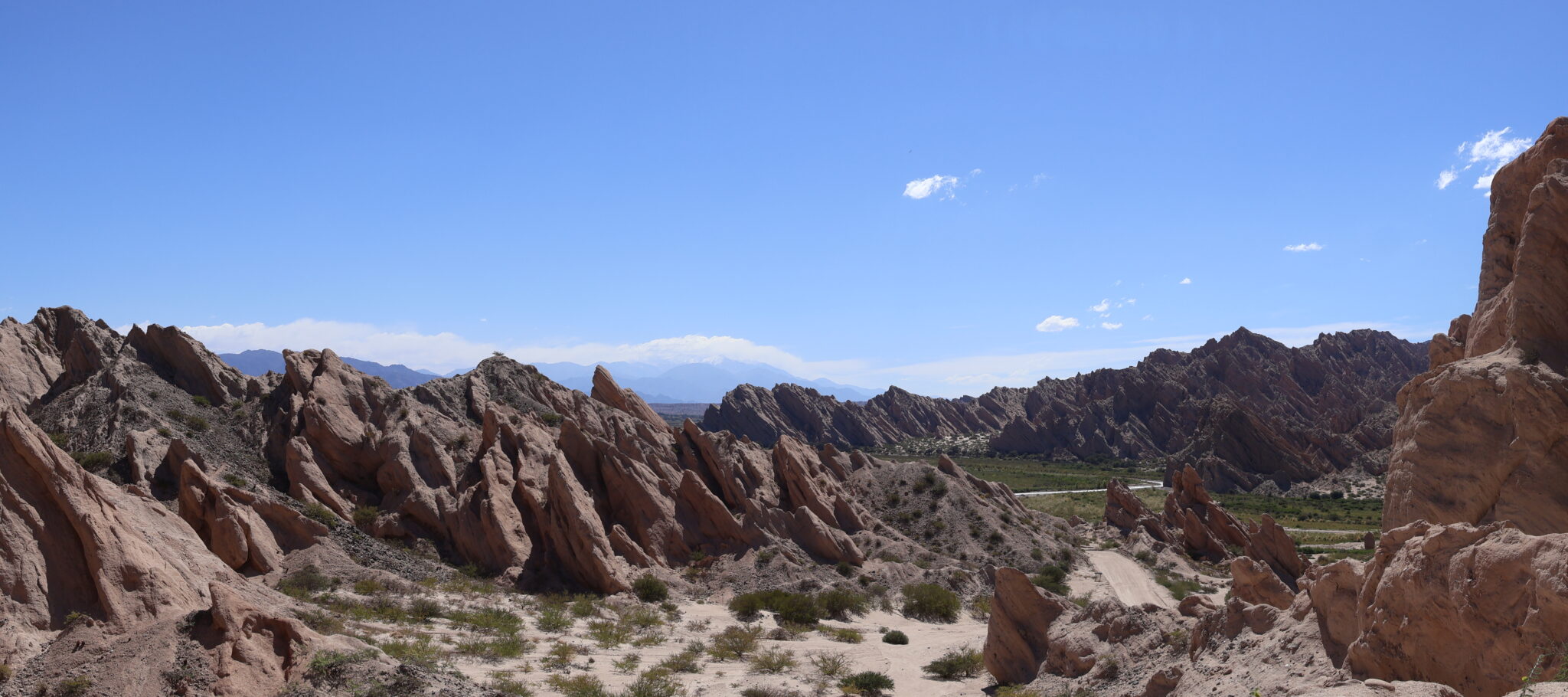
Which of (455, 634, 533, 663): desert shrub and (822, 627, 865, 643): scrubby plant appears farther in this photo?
(822, 627, 865, 643): scrubby plant

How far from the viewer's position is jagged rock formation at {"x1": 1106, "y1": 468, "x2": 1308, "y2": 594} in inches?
1671

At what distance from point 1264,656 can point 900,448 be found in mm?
149755

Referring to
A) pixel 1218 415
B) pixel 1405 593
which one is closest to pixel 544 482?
pixel 1405 593

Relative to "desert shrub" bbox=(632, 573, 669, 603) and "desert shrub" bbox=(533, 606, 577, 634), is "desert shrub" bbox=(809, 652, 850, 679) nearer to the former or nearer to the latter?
"desert shrub" bbox=(533, 606, 577, 634)

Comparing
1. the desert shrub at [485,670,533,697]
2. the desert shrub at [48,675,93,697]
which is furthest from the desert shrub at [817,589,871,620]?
the desert shrub at [48,675,93,697]

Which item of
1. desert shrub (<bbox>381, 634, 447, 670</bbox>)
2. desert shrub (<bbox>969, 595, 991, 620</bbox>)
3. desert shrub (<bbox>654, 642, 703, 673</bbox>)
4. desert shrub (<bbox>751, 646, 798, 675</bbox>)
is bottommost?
desert shrub (<bbox>969, 595, 991, 620</bbox>)

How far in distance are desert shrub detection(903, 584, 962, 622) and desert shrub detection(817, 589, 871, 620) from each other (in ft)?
6.24

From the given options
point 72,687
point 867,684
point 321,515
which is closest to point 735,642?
point 867,684

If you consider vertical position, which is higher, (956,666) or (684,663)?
(684,663)

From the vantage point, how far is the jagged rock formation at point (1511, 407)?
16.5 m

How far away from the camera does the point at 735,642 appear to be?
26.5m

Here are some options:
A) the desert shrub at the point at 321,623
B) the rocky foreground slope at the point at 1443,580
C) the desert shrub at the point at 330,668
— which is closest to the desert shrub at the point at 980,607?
the rocky foreground slope at the point at 1443,580

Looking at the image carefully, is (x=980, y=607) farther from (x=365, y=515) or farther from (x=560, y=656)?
(x=365, y=515)

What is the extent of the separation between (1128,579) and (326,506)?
4001 centimetres
